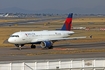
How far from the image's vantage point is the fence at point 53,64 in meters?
29.5

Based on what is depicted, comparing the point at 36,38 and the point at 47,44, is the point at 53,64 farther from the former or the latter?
the point at 36,38

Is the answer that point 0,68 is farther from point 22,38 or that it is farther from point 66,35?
point 66,35

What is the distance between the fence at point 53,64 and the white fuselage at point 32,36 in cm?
3662

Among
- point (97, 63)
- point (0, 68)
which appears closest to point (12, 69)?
point (0, 68)

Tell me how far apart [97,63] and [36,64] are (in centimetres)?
531

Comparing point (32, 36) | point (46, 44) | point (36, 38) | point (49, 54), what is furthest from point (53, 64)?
point (36, 38)

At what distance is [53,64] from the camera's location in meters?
31.6

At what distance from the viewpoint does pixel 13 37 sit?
6850 cm

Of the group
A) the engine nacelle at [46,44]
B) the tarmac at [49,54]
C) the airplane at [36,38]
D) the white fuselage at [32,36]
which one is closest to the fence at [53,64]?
the tarmac at [49,54]

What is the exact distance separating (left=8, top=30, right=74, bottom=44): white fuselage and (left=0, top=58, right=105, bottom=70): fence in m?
36.6

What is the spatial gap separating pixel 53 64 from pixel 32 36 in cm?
3876

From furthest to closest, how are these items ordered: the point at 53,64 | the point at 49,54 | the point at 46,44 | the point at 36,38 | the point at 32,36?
the point at 36,38 < the point at 32,36 < the point at 46,44 < the point at 49,54 < the point at 53,64

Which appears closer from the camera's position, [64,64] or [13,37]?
[64,64]

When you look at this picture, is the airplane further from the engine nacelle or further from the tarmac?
the tarmac
